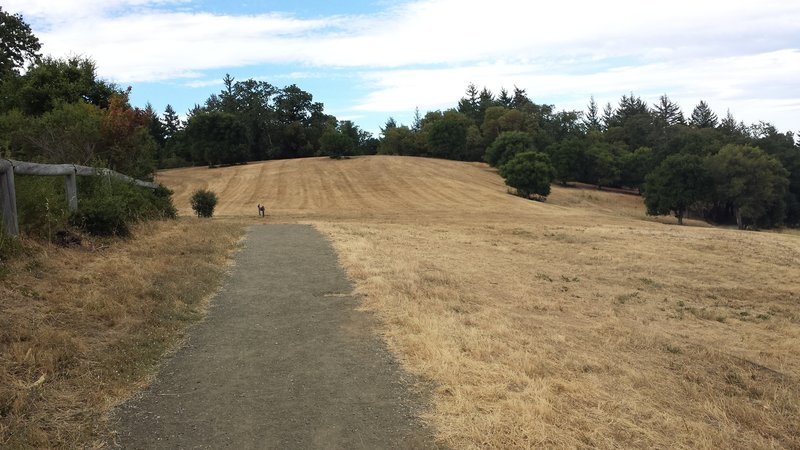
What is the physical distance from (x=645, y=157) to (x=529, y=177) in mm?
30065

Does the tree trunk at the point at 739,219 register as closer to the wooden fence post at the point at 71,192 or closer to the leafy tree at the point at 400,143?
the leafy tree at the point at 400,143

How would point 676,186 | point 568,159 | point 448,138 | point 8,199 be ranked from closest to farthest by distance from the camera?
point 8,199, point 676,186, point 568,159, point 448,138

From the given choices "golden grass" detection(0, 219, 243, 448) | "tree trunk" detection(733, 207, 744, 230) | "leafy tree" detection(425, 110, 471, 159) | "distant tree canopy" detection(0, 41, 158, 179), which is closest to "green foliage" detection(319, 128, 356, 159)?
"leafy tree" detection(425, 110, 471, 159)

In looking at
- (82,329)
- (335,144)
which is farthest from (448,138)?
(82,329)

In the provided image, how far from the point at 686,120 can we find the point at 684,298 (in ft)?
467

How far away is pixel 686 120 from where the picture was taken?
13562 centimetres

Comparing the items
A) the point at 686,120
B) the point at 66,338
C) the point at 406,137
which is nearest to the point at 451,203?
the point at 66,338

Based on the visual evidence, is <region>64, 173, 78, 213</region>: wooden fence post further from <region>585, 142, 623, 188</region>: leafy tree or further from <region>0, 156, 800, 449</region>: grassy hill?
<region>585, 142, 623, 188</region>: leafy tree

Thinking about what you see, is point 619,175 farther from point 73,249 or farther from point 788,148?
point 73,249

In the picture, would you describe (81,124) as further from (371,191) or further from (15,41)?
(371,191)

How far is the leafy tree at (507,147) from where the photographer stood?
3068 inches

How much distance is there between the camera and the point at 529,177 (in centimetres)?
6219

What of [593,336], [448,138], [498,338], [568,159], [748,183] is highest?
[448,138]

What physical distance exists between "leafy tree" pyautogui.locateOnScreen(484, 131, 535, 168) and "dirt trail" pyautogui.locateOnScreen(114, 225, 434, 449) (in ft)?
237
